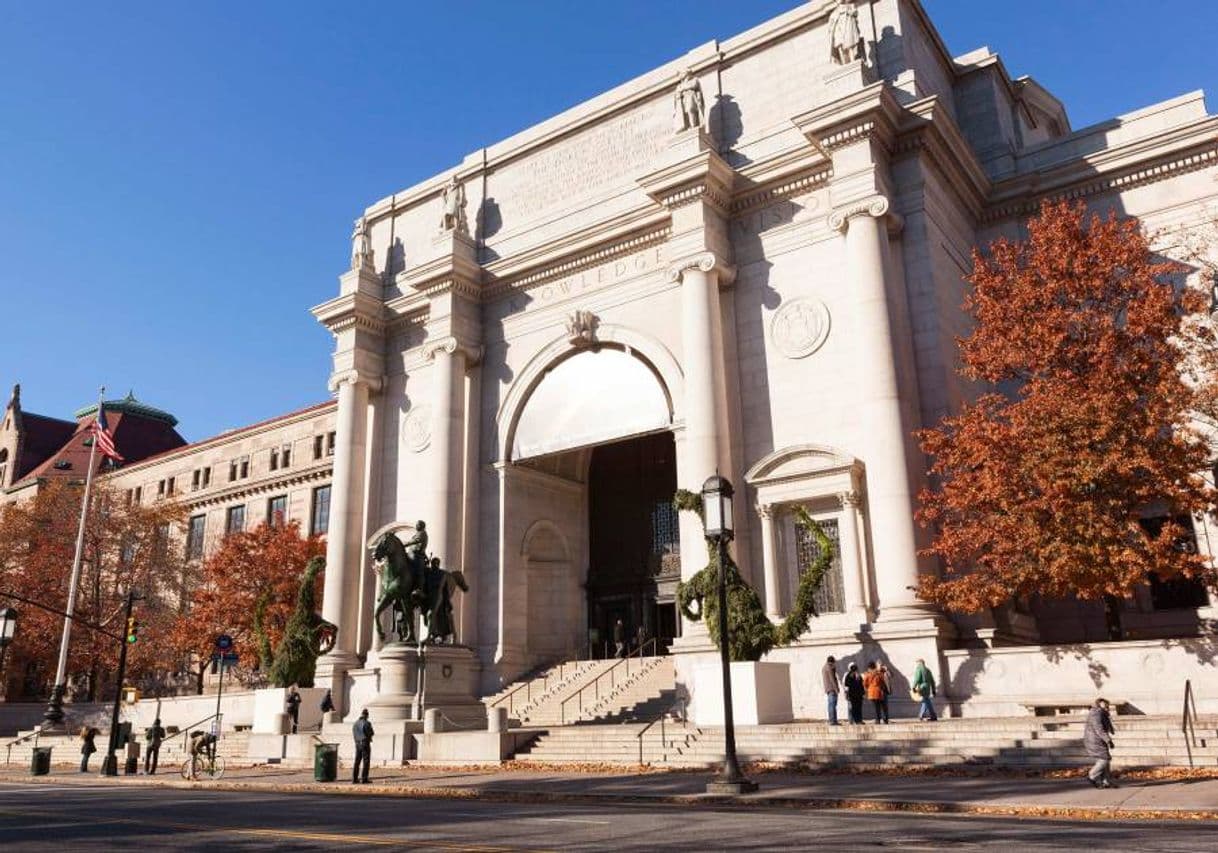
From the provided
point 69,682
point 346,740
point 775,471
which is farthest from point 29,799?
point 69,682

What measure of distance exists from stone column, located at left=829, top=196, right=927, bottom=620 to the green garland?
64.9 inches

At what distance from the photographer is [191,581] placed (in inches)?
2270

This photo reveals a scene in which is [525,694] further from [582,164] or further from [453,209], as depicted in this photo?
[582,164]

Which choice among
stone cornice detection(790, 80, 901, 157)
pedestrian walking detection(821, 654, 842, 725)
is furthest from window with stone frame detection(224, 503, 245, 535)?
pedestrian walking detection(821, 654, 842, 725)

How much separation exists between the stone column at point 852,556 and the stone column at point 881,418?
0.47 meters

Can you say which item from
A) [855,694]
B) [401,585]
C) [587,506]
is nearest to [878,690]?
[855,694]

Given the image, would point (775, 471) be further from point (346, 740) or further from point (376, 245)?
point (376, 245)

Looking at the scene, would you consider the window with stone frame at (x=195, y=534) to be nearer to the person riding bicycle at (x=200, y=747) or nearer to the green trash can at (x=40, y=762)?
the green trash can at (x=40, y=762)

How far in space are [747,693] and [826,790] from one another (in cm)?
650

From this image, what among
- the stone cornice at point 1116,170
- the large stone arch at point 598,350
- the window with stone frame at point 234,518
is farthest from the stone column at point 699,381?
the window with stone frame at point 234,518

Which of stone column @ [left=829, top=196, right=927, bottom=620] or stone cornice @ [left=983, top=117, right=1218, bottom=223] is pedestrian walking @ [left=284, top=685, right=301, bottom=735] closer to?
stone column @ [left=829, top=196, right=927, bottom=620]

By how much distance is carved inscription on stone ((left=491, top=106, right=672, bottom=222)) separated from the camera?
36062mm

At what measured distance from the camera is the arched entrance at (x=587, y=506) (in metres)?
34.1

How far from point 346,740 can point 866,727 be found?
527 inches
